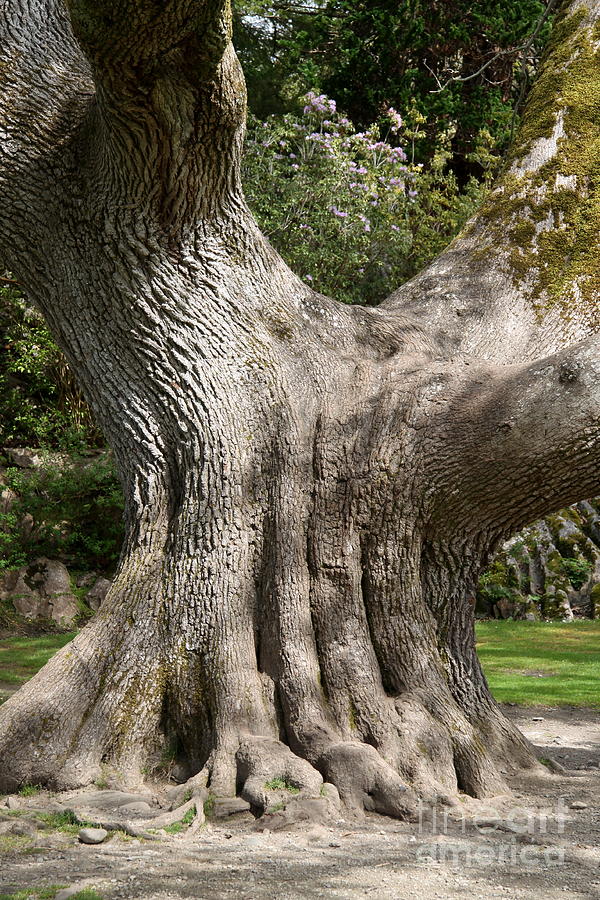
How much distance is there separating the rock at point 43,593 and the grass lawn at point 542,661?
17.7ft

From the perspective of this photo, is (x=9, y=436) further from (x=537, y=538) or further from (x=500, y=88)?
(x=500, y=88)

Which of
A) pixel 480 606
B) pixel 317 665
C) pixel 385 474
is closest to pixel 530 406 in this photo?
pixel 385 474

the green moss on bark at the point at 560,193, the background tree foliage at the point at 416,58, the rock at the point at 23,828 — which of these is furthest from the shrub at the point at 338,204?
the rock at the point at 23,828

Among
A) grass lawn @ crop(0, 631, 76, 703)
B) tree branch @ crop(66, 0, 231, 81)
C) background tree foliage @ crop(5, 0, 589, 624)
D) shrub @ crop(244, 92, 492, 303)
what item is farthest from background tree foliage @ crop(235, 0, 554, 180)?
tree branch @ crop(66, 0, 231, 81)

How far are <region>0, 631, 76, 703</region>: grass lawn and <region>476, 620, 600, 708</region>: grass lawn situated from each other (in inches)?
173

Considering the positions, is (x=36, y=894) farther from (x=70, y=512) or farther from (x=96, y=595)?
(x=70, y=512)

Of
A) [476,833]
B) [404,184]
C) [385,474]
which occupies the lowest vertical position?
[476,833]

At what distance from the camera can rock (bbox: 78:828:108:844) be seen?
3.80m

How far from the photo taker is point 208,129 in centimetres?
462

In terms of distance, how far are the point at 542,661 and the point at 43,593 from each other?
21.4ft

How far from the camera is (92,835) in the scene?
380cm

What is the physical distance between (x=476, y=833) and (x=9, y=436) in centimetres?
1161

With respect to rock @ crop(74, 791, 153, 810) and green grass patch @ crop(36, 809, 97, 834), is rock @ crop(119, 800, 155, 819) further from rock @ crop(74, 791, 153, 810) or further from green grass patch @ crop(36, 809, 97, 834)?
green grass patch @ crop(36, 809, 97, 834)

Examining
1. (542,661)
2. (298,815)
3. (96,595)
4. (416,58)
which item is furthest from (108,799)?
(416,58)
